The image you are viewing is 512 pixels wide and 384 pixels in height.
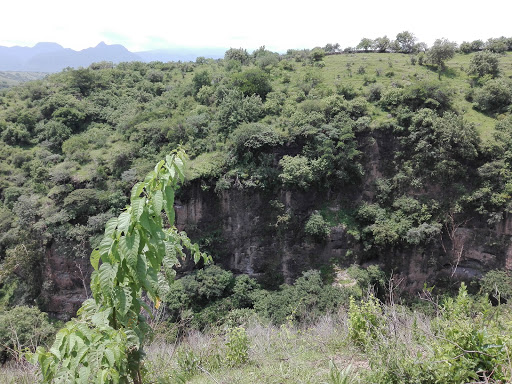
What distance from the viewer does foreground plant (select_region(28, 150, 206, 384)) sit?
1995mm

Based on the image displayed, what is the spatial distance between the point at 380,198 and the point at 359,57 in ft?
57.1

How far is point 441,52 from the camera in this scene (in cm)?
2564

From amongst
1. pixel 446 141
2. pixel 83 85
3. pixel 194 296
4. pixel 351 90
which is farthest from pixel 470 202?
pixel 83 85

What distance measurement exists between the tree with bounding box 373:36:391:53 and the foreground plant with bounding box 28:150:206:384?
35467 mm

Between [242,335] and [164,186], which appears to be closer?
[164,186]

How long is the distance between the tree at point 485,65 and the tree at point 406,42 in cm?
820

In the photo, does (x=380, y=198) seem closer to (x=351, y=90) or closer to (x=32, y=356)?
(x=351, y=90)

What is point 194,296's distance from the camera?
15.7m

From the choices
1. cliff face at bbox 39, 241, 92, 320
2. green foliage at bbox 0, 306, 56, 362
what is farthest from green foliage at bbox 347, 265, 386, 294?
cliff face at bbox 39, 241, 92, 320

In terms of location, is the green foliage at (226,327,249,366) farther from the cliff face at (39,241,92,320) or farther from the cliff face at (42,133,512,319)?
the cliff face at (39,241,92,320)

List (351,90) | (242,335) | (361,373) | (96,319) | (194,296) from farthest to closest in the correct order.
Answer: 1. (351,90)
2. (194,296)
3. (242,335)
4. (361,373)
5. (96,319)

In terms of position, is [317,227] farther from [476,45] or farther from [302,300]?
[476,45]

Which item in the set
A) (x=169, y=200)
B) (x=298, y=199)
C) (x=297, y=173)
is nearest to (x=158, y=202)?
(x=169, y=200)

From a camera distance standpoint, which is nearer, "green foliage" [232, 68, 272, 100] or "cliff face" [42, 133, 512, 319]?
"cliff face" [42, 133, 512, 319]
